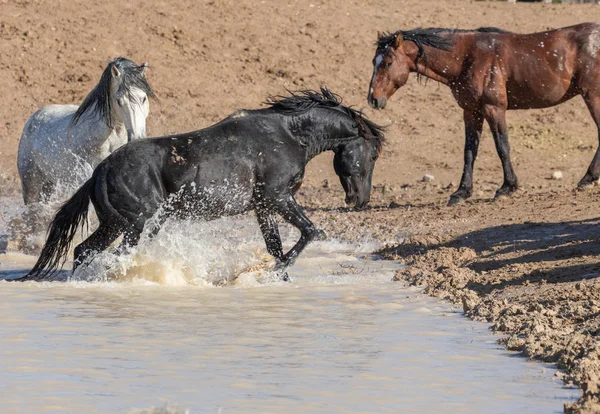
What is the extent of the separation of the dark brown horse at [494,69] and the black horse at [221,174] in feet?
12.3

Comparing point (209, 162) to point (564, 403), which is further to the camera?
point (209, 162)

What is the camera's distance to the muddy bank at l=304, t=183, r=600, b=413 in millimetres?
6320

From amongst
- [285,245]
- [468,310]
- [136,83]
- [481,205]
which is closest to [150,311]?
[468,310]

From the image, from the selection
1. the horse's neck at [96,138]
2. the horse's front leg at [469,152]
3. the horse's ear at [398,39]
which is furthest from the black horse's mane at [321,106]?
the horse's front leg at [469,152]

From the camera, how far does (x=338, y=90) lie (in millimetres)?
17953

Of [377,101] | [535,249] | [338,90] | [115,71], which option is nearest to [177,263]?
[115,71]

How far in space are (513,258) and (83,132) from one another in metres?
3.62

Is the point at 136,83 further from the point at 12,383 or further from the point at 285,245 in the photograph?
the point at 12,383

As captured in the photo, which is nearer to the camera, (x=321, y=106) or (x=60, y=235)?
(x=60, y=235)

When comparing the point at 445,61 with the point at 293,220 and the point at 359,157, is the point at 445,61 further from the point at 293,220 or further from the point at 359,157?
the point at 293,220

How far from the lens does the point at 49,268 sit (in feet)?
28.7

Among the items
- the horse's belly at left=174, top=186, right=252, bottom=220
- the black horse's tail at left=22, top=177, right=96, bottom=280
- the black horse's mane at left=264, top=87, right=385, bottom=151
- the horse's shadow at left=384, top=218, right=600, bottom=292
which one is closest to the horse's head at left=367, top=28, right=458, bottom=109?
the horse's shadow at left=384, top=218, right=600, bottom=292

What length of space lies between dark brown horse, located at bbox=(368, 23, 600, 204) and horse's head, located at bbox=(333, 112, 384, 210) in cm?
367

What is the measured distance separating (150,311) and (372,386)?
228cm
